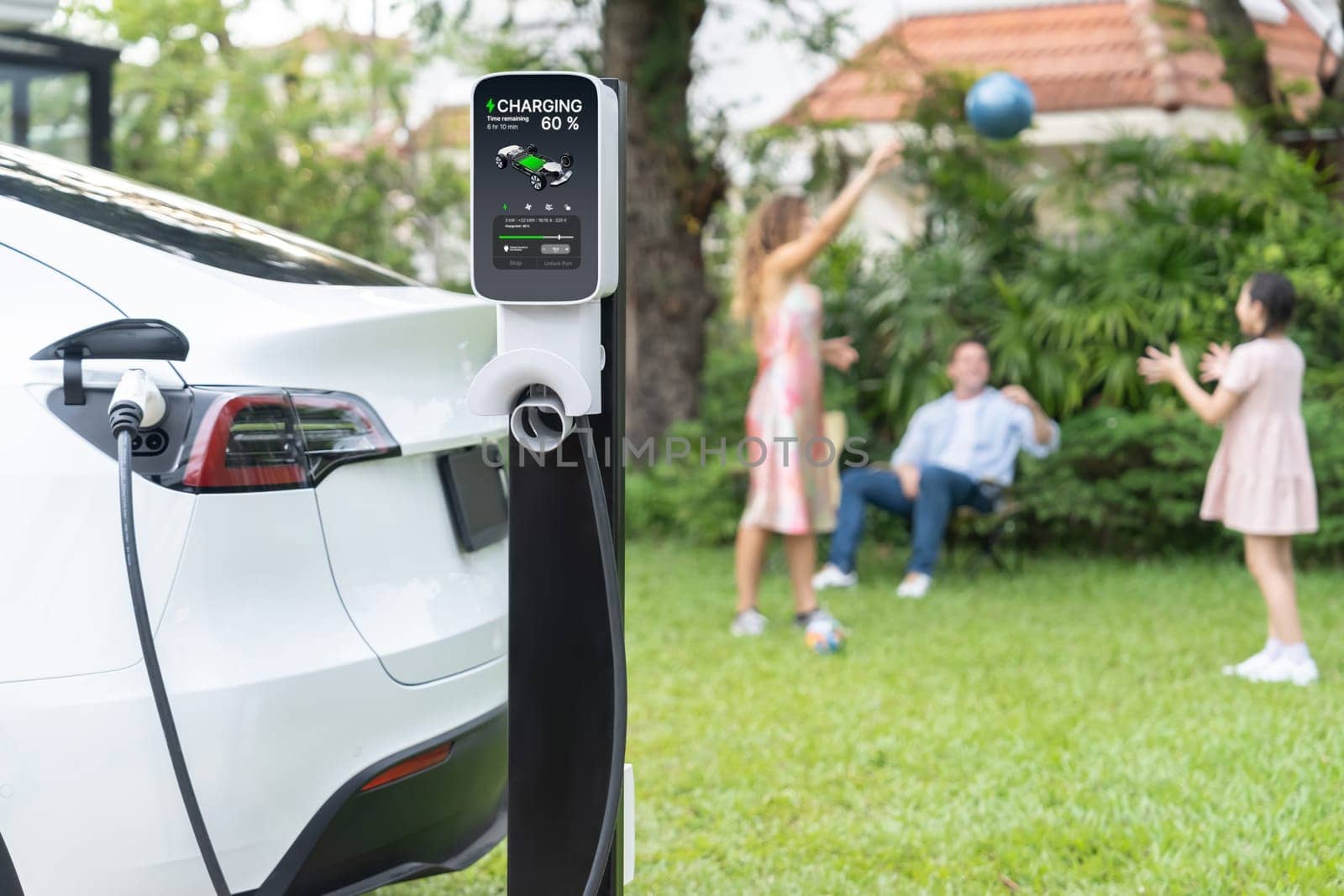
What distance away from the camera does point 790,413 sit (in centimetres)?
584

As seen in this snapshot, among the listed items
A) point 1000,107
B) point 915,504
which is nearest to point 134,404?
A: point 915,504

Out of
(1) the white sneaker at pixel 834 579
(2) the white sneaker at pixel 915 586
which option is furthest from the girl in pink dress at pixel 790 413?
(1) the white sneaker at pixel 834 579

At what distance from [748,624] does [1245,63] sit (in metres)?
5.15

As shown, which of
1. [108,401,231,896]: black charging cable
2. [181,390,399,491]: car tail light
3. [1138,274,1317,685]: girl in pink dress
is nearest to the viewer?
[108,401,231,896]: black charging cable

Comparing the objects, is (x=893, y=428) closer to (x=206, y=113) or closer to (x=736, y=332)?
(x=736, y=332)

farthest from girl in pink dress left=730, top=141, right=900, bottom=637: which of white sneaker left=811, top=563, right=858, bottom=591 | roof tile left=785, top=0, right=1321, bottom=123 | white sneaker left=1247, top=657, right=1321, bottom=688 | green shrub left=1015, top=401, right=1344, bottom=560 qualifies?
roof tile left=785, top=0, right=1321, bottom=123

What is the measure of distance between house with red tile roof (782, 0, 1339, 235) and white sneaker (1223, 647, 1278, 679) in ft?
12.8

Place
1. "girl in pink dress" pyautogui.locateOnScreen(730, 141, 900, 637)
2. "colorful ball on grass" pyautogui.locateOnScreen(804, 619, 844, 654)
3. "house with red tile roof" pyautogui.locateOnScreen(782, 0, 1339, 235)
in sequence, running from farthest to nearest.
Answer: "house with red tile roof" pyautogui.locateOnScreen(782, 0, 1339, 235) → "girl in pink dress" pyautogui.locateOnScreen(730, 141, 900, 637) → "colorful ball on grass" pyautogui.locateOnScreen(804, 619, 844, 654)

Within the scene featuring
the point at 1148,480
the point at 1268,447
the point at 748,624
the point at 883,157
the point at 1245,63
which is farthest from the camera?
the point at 1245,63

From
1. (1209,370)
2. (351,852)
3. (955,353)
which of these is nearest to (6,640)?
(351,852)

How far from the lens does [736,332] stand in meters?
11.5

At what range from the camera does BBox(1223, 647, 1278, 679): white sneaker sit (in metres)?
5.12

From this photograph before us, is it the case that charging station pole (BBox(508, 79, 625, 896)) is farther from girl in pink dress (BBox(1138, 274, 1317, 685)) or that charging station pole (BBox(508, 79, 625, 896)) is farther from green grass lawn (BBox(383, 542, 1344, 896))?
girl in pink dress (BBox(1138, 274, 1317, 685))

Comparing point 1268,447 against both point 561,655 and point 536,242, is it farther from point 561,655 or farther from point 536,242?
point 536,242
